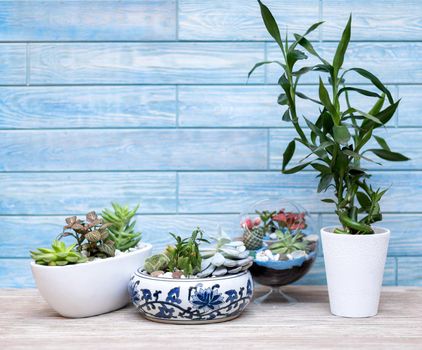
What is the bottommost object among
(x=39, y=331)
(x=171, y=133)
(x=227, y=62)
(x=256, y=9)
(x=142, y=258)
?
(x=39, y=331)

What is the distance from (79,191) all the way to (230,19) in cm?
58

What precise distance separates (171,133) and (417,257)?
71cm

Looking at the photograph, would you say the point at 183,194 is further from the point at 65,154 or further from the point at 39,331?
the point at 39,331

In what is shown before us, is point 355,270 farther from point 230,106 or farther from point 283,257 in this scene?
point 230,106

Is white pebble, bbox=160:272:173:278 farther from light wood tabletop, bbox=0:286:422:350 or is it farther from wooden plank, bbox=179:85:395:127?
wooden plank, bbox=179:85:395:127

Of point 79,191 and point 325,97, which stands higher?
point 325,97

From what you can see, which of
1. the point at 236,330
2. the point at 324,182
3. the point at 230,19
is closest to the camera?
the point at 236,330

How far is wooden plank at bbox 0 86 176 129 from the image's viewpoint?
1607mm

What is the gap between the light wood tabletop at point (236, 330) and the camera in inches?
45.7

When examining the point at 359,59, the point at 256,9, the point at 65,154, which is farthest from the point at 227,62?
the point at 65,154

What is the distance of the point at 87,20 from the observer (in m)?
1.60

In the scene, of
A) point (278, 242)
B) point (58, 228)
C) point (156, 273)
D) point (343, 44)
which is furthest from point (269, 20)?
point (58, 228)

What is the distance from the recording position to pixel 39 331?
1244 mm

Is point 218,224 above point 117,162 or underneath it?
underneath
